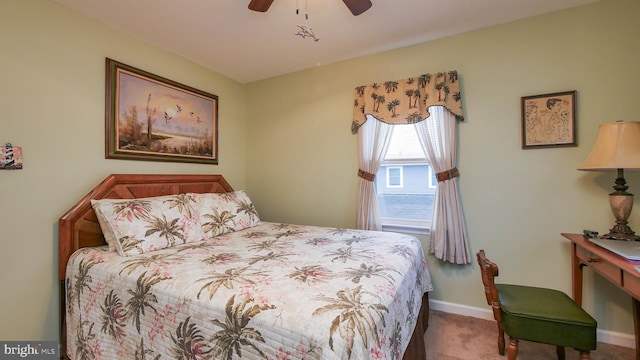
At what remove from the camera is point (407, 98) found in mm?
2451

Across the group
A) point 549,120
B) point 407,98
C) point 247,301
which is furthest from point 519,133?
point 247,301

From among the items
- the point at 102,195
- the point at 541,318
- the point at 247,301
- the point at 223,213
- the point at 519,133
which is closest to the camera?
the point at 247,301

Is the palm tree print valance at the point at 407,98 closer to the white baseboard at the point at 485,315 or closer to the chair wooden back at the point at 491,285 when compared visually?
the chair wooden back at the point at 491,285

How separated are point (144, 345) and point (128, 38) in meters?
2.38

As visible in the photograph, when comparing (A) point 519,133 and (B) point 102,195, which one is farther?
(A) point 519,133

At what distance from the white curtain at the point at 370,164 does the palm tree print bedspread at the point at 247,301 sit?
0.67m

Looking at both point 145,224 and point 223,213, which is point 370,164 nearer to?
point 223,213

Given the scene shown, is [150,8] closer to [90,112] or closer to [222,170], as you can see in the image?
[90,112]

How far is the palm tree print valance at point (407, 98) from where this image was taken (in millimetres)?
2285

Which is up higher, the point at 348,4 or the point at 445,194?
the point at 348,4

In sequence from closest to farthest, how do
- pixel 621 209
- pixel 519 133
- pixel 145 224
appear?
1. pixel 621 209
2. pixel 145 224
3. pixel 519 133

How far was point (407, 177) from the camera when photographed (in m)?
2.62

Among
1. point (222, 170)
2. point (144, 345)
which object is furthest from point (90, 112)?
point (144, 345)

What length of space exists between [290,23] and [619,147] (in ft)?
7.87
